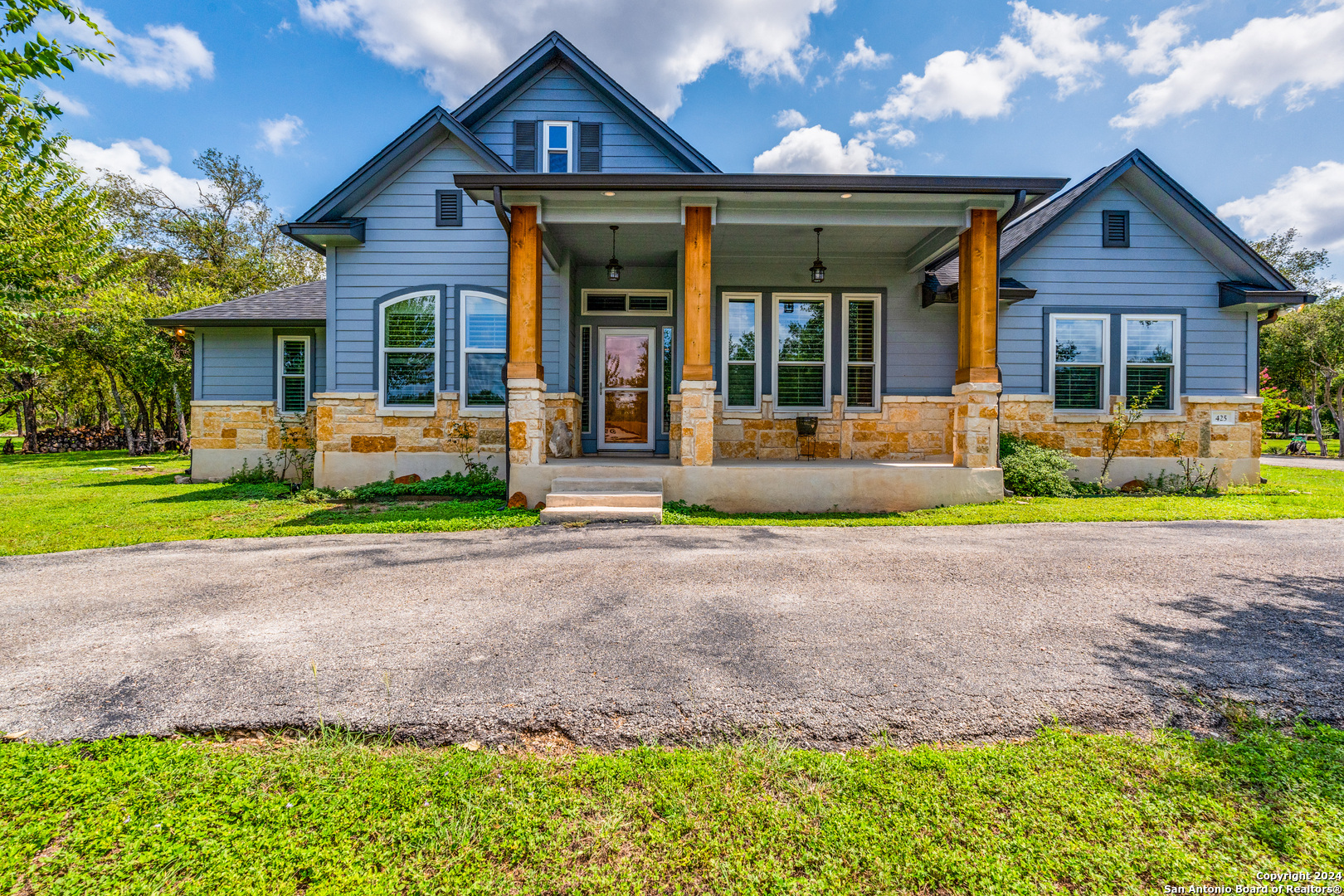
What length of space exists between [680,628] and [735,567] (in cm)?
124

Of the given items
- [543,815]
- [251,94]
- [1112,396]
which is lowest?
[543,815]

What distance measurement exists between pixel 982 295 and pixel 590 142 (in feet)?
22.1

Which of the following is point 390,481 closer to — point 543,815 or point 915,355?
point 543,815

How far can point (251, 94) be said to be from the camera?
1183cm

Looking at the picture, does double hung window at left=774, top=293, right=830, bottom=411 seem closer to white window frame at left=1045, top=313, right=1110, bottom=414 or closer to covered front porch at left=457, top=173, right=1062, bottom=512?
covered front porch at left=457, top=173, right=1062, bottom=512

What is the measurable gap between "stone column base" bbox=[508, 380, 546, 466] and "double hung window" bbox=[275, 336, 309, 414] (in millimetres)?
5747

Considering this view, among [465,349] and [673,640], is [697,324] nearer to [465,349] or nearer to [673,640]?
[465,349]

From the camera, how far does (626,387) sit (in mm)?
9461

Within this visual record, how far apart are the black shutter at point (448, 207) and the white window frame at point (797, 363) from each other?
5.20 meters

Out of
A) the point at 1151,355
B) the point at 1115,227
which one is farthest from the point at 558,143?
the point at 1151,355

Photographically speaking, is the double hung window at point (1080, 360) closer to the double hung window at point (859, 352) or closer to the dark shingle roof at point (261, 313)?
the double hung window at point (859, 352)

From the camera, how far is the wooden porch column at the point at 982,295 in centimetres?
665

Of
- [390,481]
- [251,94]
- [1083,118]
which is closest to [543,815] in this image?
[390,481]

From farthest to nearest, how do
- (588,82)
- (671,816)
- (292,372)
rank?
(292,372), (588,82), (671,816)
